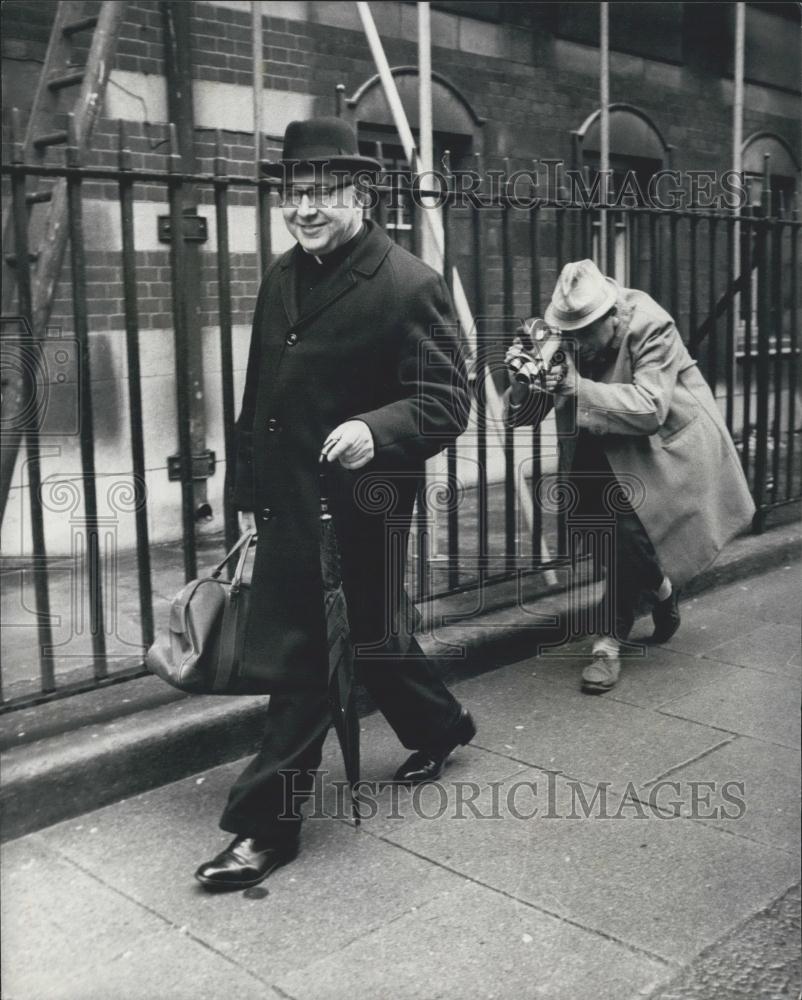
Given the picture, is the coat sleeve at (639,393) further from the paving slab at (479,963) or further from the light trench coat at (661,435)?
the paving slab at (479,963)

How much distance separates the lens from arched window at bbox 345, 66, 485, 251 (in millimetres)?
8109

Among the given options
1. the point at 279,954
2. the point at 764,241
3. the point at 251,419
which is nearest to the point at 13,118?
the point at 251,419

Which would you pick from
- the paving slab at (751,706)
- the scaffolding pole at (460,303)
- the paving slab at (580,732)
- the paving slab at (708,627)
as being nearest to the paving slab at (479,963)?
the paving slab at (580,732)

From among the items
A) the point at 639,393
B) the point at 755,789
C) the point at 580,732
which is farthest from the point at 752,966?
the point at 639,393

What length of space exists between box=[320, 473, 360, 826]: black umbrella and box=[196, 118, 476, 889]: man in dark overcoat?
0.03 m

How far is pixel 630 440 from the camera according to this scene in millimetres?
4867

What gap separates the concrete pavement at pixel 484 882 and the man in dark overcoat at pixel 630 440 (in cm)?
61

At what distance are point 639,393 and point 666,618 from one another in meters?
1.18

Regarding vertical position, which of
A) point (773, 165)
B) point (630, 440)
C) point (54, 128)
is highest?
point (773, 165)

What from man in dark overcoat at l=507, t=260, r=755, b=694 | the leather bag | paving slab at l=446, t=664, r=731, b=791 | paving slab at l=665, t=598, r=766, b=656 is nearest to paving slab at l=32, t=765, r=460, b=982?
the leather bag

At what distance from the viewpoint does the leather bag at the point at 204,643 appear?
3438 millimetres

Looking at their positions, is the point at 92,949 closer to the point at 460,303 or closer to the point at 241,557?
the point at 241,557

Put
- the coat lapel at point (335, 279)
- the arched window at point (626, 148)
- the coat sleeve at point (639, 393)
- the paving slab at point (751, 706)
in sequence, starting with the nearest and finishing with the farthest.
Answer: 1. the coat lapel at point (335, 279)
2. the paving slab at point (751, 706)
3. the coat sleeve at point (639, 393)
4. the arched window at point (626, 148)

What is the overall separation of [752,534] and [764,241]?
167 centimetres
